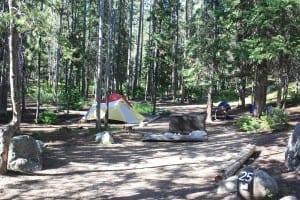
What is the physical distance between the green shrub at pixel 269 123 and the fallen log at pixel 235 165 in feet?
14.6

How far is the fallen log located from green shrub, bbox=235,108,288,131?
4.45 m

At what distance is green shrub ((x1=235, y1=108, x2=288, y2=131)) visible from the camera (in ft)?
56.4

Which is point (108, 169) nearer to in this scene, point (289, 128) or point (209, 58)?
point (289, 128)

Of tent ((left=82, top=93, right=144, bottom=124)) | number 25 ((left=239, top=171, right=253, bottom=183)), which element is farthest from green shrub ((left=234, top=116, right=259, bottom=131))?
number 25 ((left=239, top=171, right=253, bottom=183))

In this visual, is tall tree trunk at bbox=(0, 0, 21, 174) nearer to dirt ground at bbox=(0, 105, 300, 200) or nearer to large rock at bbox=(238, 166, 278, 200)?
dirt ground at bbox=(0, 105, 300, 200)

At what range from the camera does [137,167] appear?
11594 millimetres

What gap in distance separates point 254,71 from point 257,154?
10399 millimetres

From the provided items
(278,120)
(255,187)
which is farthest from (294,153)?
(278,120)

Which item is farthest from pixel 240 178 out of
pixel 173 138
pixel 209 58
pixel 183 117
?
pixel 209 58

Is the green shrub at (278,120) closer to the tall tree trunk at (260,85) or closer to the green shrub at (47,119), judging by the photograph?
the tall tree trunk at (260,85)

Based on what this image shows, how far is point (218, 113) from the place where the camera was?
25.7m

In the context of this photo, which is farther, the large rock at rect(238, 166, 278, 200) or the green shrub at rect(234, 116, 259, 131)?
the green shrub at rect(234, 116, 259, 131)

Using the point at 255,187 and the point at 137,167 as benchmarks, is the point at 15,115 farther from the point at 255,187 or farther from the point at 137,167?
the point at 255,187

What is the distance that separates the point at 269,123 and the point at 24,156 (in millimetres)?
10716
